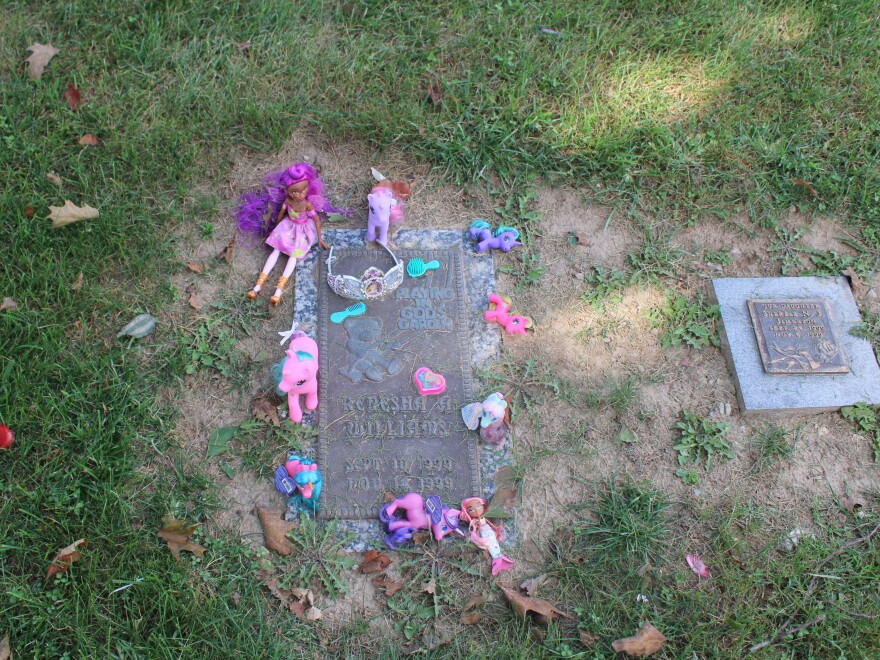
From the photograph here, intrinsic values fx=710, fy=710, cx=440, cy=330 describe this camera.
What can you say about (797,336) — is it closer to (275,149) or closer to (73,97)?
(275,149)

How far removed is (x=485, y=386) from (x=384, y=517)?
0.77 meters

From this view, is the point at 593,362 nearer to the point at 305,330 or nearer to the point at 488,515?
the point at 488,515

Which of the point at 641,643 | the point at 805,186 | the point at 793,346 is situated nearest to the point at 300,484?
the point at 641,643

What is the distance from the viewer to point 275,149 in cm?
386

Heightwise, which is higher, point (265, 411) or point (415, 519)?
point (265, 411)

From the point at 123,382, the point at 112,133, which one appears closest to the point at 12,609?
the point at 123,382

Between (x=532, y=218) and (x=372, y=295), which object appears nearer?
(x=372, y=295)

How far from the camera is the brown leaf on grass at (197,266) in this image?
3.51 meters

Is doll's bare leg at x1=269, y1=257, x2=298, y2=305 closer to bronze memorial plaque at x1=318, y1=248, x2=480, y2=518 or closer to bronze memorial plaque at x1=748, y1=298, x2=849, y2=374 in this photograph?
bronze memorial plaque at x1=318, y1=248, x2=480, y2=518

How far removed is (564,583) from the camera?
2967 millimetres

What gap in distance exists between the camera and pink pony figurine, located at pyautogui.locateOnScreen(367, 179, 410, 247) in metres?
3.41

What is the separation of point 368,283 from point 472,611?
4.97ft

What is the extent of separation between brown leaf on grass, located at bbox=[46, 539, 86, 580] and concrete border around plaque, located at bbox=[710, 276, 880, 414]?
9.81ft

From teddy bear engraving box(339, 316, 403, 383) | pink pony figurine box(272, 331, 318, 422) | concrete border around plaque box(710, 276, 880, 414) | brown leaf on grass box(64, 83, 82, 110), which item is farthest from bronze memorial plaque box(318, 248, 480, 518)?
brown leaf on grass box(64, 83, 82, 110)
